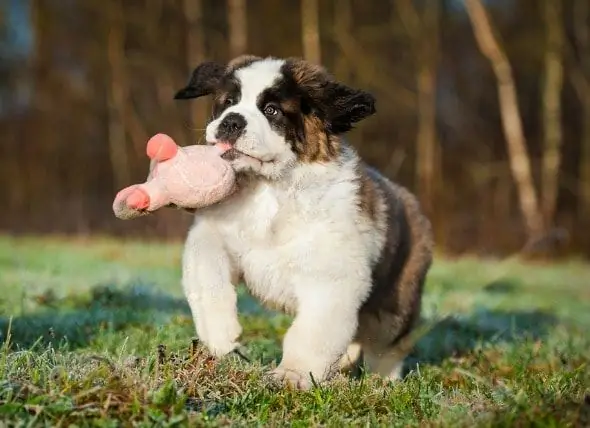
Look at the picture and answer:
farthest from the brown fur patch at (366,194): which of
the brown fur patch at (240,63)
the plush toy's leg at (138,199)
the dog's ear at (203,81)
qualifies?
the plush toy's leg at (138,199)

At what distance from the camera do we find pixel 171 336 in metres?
4.91

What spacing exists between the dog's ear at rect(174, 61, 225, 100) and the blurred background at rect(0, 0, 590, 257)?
510 inches

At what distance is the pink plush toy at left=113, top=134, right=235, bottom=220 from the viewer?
408cm

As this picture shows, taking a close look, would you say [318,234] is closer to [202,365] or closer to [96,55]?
[202,365]

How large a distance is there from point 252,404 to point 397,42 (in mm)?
21601

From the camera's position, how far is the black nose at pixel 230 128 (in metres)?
4.24

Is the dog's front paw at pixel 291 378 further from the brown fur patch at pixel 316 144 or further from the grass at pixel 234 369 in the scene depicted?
the brown fur patch at pixel 316 144

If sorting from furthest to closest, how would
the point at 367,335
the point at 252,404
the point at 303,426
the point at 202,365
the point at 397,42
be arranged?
the point at 397,42, the point at 367,335, the point at 202,365, the point at 252,404, the point at 303,426

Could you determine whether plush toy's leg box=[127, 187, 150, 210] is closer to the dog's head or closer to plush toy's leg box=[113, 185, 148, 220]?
plush toy's leg box=[113, 185, 148, 220]

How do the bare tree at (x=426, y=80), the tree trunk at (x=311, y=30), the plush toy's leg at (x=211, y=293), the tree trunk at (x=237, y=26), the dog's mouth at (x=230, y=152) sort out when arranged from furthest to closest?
the tree trunk at (x=237, y=26), the tree trunk at (x=311, y=30), the bare tree at (x=426, y=80), the dog's mouth at (x=230, y=152), the plush toy's leg at (x=211, y=293)

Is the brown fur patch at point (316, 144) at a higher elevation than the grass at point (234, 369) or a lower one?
higher

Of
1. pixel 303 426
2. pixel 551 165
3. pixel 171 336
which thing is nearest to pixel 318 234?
pixel 171 336

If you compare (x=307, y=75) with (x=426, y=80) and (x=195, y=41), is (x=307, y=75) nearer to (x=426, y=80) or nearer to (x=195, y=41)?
(x=426, y=80)

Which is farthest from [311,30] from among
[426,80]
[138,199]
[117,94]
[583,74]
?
[138,199]
